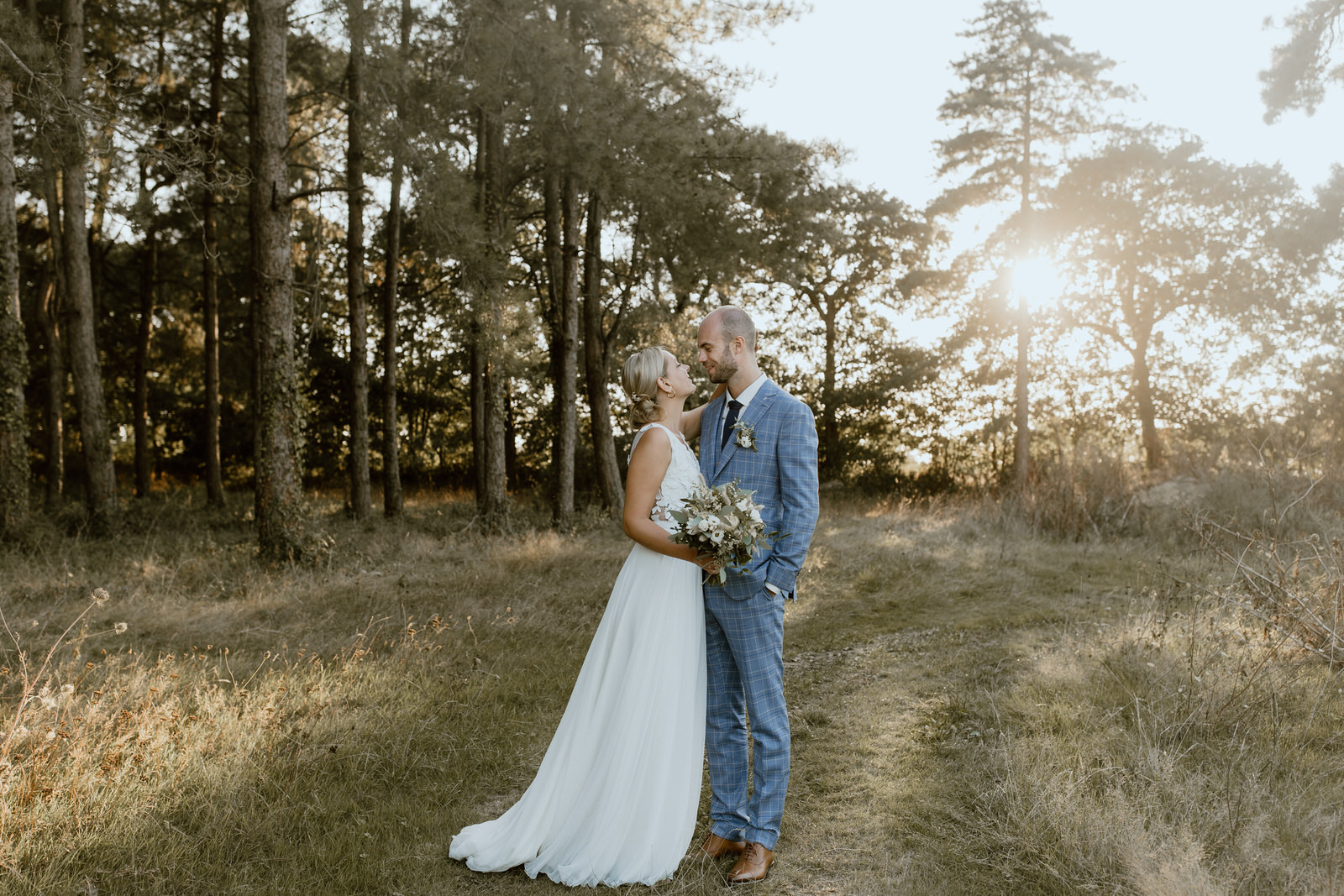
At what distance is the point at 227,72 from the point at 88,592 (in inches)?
464

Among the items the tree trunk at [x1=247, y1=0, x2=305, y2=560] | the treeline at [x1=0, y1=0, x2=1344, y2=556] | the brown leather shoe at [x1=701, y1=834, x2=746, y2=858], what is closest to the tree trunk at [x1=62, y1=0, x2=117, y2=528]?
the treeline at [x1=0, y1=0, x2=1344, y2=556]

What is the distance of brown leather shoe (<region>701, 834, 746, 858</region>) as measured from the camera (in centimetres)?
355

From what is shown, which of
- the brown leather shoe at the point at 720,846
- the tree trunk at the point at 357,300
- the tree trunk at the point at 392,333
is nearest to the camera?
the brown leather shoe at the point at 720,846

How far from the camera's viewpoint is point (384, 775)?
435cm

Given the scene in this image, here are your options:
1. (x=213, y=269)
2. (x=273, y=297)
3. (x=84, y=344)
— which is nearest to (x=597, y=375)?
(x=273, y=297)

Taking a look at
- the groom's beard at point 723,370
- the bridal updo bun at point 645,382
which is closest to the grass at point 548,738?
the bridal updo bun at point 645,382

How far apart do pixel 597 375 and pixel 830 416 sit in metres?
11.1

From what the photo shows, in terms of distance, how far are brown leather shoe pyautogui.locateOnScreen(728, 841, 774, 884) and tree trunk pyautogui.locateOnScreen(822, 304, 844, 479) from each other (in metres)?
21.6

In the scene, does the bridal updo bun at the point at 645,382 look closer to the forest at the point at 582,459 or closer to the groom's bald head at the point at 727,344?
the groom's bald head at the point at 727,344

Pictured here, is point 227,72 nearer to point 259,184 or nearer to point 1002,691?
point 259,184

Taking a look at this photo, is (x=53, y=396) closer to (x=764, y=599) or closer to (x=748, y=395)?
(x=748, y=395)

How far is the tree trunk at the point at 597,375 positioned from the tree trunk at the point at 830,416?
10631 millimetres

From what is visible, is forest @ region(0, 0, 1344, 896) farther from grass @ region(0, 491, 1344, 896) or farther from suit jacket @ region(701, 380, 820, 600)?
suit jacket @ region(701, 380, 820, 600)

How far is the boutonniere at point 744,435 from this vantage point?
342cm
